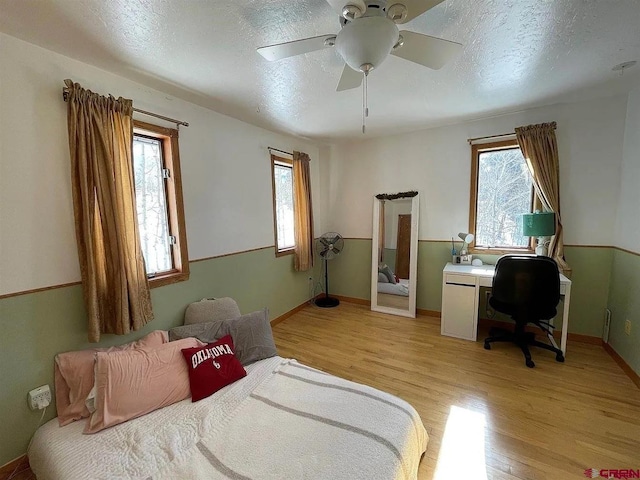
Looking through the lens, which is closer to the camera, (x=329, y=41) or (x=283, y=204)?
(x=329, y=41)

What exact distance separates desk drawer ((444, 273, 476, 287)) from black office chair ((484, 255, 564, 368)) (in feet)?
0.97

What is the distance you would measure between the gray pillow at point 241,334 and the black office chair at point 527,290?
7.21 ft

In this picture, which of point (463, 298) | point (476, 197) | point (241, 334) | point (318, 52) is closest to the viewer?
point (318, 52)

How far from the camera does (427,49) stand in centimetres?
133

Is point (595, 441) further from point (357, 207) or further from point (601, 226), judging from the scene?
point (357, 207)

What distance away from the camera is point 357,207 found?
3977mm

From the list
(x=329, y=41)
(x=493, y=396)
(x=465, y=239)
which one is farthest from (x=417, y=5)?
(x=465, y=239)

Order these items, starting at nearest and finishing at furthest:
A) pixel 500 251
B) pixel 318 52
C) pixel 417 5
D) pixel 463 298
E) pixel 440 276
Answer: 1. pixel 417 5
2. pixel 318 52
3. pixel 463 298
4. pixel 500 251
5. pixel 440 276

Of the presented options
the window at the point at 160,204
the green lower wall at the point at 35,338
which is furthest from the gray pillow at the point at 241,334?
the window at the point at 160,204

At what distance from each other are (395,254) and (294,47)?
9.52 feet

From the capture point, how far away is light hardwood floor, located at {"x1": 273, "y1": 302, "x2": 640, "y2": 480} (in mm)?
1458

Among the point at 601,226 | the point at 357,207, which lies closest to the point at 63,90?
the point at 357,207

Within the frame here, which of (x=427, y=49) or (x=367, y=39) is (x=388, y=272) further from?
(x=367, y=39)

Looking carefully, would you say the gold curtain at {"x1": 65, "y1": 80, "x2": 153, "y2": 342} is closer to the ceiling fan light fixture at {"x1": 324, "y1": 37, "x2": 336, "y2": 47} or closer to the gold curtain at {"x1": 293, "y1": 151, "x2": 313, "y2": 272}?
the ceiling fan light fixture at {"x1": 324, "y1": 37, "x2": 336, "y2": 47}
